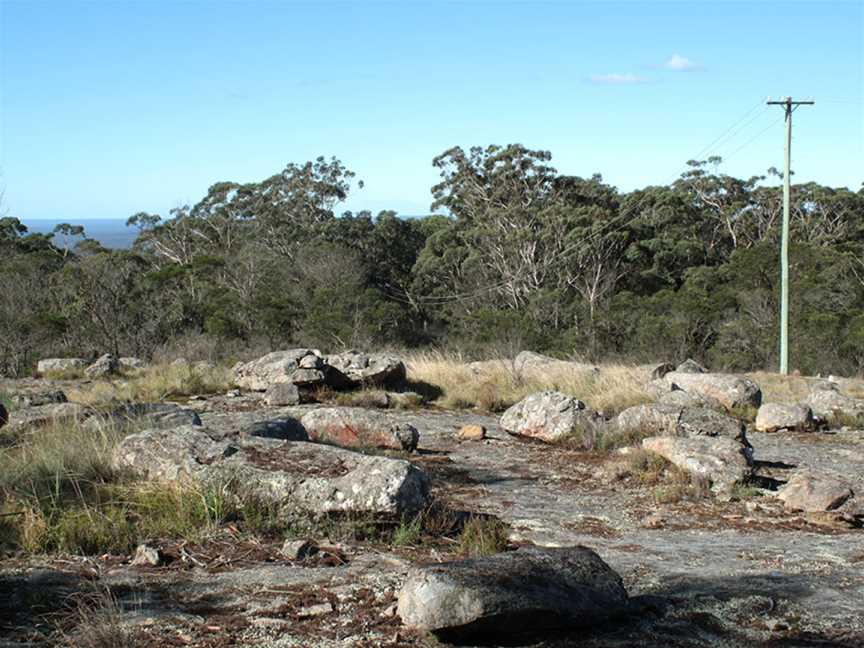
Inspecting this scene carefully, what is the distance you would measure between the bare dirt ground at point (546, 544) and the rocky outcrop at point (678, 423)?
6.29ft

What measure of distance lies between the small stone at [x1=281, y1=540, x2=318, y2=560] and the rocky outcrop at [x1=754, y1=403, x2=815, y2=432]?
29.4ft

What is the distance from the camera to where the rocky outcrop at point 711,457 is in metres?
8.47

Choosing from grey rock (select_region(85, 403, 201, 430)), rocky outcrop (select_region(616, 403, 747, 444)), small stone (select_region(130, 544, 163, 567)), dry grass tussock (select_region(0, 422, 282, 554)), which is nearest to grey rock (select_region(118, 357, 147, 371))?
grey rock (select_region(85, 403, 201, 430))

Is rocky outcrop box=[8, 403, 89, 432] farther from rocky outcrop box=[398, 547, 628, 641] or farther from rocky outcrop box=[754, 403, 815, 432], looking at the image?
rocky outcrop box=[754, 403, 815, 432]

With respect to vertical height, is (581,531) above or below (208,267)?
below

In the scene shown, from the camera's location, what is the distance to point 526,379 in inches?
650

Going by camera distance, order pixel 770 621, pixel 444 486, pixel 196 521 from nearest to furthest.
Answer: pixel 770 621, pixel 196 521, pixel 444 486

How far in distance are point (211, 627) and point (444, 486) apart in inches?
168

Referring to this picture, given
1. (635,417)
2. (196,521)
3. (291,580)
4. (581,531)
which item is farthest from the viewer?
(635,417)

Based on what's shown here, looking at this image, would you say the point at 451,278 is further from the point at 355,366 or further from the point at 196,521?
the point at 196,521

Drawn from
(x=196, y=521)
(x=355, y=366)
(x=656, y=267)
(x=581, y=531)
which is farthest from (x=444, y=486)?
(x=656, y=267)

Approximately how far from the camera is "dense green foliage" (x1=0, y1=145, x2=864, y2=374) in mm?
28547

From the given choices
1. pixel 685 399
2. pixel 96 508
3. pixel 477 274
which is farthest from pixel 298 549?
pixel 477 274

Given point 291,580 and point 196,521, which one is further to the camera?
point 196,521
